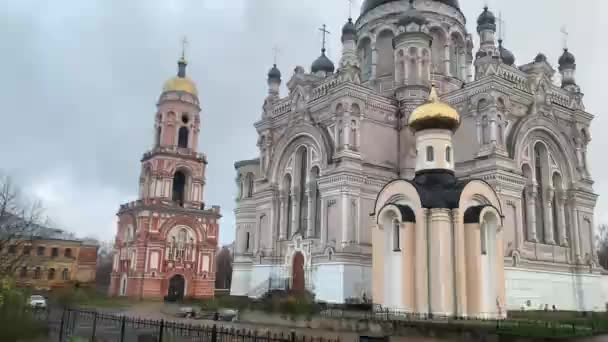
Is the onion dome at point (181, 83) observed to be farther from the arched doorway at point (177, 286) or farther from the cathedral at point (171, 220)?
the arched doorway at point (177, 286)

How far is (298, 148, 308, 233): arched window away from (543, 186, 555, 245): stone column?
994cm

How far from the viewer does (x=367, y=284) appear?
20.8 meters

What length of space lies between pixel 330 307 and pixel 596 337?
27.5ft

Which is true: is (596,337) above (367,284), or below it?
below

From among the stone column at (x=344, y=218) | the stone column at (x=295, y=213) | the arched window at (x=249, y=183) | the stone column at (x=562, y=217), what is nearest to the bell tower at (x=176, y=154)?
the arched window at (x=249, y=183)

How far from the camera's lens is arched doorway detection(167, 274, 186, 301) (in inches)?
1362

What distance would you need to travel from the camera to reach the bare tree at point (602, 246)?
49.2 m

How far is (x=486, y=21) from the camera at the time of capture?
947 inches

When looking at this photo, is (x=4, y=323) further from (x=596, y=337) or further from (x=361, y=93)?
(x=361, y=93)

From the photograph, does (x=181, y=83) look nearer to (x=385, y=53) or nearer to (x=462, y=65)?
(x=385, y=53)

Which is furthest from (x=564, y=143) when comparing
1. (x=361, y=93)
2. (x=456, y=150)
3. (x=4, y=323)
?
(x=4, y=323)

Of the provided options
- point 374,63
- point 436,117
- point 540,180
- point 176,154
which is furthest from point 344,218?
point 176,154

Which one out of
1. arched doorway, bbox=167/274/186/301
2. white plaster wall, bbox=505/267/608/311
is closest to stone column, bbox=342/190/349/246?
white plaster wall, bbox=505/267/608/311

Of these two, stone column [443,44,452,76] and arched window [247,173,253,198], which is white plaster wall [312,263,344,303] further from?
stone column [443,44,452,76]
